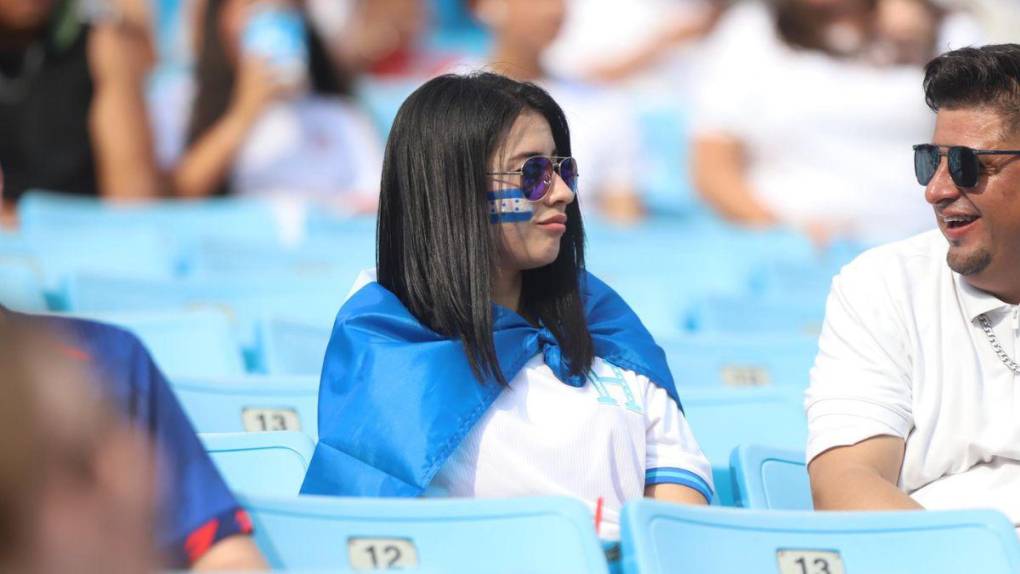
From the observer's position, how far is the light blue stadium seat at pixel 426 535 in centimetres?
225

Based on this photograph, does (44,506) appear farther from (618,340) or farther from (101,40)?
(101,40)

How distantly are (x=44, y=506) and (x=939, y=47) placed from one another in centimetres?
653

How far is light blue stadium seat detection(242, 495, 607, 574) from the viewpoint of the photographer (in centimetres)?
225

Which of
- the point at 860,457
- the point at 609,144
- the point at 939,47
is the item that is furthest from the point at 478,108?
the point at 939,47

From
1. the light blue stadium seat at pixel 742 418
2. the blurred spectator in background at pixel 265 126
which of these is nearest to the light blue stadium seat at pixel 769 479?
the light blue stadium seat at pixel 742 418

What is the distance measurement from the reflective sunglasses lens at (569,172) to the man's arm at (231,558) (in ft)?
3.80

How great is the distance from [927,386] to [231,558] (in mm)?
1410

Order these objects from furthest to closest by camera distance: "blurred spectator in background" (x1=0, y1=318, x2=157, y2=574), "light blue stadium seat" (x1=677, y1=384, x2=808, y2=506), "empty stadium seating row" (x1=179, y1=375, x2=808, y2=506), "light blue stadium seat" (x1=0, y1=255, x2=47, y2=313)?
"light blue stadium seat" (x1=0, y1=255, x2=47, y2=313) < "light blue stadium seat" (x1=677, y1=384, x2=808, y2=506) < "empty stadium seating row" (x1=179, y1=375, x2=808, y2=506) < "blurred spectator in background" (x1=0, y1=318, x2=157, y2=574)

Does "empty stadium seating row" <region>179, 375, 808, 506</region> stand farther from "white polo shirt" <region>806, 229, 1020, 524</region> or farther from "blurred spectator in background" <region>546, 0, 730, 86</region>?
"blurred spectator in background" <region>546, 0, 730, 86</region>

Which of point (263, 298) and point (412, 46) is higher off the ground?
point (412, 46)

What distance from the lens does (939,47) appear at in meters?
7.42

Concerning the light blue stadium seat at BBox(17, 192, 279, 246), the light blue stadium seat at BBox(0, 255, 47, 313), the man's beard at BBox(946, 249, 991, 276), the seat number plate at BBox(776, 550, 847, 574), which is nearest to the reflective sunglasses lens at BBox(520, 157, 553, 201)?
the man's beard at BBox(946, 249, 991, 276)

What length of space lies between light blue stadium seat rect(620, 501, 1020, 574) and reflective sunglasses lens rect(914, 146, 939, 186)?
756 millimetres

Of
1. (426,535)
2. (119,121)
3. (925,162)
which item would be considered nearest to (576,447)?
(426,535)
